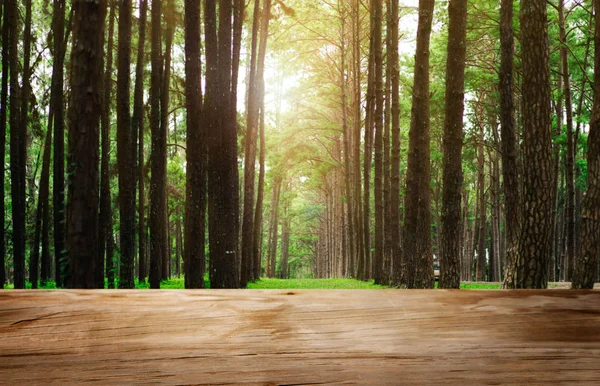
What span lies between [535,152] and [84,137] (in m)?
6.47

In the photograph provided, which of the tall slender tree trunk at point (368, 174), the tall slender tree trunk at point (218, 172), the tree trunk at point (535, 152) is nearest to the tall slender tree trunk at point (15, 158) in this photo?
the tall slender tree trunk at point (218, 172)

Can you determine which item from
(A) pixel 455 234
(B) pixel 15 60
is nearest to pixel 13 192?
(B) pixel 15 60

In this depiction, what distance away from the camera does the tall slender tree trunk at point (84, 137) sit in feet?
20.2

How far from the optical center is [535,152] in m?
8.27

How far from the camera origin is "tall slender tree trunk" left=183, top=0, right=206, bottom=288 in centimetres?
991

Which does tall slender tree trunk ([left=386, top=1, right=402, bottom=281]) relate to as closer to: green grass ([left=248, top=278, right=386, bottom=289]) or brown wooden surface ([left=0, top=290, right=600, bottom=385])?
green grass ([left=248, top=278, right=386, bottom=289])

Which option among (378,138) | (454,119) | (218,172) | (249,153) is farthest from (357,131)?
(218,172)

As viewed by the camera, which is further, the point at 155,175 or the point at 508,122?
the point at 155,175

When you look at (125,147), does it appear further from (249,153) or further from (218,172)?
(249,153)

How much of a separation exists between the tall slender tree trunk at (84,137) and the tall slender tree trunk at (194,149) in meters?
3.72

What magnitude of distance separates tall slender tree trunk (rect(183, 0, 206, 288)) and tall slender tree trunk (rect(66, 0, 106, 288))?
12.2ft

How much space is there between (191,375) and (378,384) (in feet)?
2.25

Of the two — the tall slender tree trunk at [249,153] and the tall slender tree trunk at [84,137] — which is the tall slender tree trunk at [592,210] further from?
the tall slender tree trunk at [249,153]

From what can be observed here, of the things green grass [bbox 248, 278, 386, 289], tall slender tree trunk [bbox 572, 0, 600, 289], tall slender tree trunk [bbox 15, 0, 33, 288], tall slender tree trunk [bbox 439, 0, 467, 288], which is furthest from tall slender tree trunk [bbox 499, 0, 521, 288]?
tall slender tree trunk [bbox 15, 0, 33, 288]
